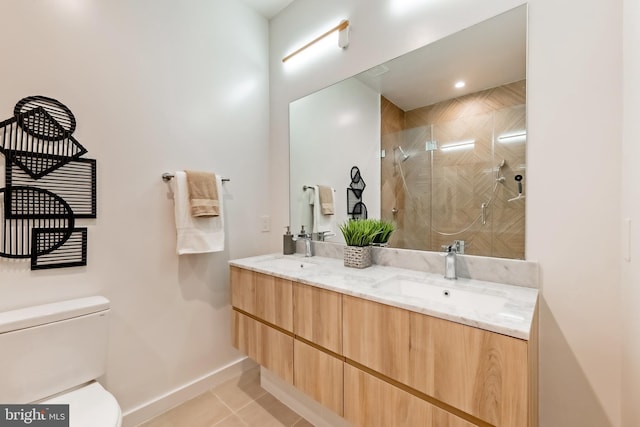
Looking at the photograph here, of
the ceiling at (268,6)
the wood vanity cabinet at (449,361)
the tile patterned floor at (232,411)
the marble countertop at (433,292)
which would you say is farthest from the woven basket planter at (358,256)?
the ceiling at (268,6)

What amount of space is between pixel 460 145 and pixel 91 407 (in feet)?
6.71

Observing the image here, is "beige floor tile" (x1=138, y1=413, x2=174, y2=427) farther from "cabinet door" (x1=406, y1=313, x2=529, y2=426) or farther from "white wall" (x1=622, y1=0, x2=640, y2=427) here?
"white wall" (x1=622, y1=0, x2=640, y2=427)

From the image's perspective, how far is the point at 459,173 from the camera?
1452mm

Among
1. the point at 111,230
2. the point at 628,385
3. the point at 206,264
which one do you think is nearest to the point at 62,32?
the point at 111,230

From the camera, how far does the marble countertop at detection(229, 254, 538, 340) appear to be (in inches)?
34.5

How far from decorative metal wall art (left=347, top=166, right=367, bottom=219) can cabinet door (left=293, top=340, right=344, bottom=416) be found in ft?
2.85

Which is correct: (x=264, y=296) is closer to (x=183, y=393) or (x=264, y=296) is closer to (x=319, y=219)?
(x=319, y=219)

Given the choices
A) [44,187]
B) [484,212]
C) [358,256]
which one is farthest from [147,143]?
[484,212]

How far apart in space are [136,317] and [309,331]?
107 cm

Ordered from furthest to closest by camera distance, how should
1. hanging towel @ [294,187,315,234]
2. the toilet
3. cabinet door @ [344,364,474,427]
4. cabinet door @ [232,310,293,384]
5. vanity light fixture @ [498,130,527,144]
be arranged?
hanging towel @ [294,187,315,234] → cabinet door @ [232,310,293,384] → vanity light fixture @ [498,130,527,144] → the toilet → cabinet door @ [344,364,474,427]

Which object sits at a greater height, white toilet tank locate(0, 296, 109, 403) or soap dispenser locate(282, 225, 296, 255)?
soap dispenser locate(282, 225, 296, 255)

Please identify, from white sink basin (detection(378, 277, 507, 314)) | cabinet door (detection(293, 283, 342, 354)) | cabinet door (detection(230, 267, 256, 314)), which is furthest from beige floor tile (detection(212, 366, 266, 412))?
white sink basin (detection(378, 277, 507, 314))

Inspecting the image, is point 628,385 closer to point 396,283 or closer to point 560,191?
point 560,191

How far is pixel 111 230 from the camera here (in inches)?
59.9
